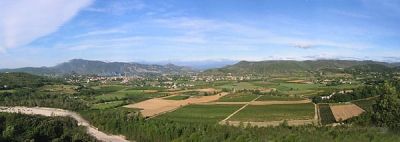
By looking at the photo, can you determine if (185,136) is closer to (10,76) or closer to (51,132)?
(51,132)

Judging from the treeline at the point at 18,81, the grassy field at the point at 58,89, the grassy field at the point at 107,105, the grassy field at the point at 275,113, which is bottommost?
the grassy field at the point at 107,105

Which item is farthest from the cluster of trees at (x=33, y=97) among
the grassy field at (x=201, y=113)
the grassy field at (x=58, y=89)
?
the grassy field at (x=201, y=113)

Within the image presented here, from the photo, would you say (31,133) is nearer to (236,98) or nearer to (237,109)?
(237,109)

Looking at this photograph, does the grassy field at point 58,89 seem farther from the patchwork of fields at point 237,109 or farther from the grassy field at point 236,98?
the grassy field at point 236,98

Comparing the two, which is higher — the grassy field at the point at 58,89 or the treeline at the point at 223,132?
the grassy field at the point at 58,89

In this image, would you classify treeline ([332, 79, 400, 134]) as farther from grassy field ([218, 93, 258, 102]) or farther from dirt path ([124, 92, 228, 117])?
grassy field ([218, 93, 258, 102])

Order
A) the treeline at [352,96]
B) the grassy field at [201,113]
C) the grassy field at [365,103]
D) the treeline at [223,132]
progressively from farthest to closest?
1. the treeline at [352,96]
2. the grassy field at [365,103]
3. the grassy field at [201,113]
4. the treeline at [223,132]

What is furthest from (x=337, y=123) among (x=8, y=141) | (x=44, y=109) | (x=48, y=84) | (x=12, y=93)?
(x=48, y=84)
